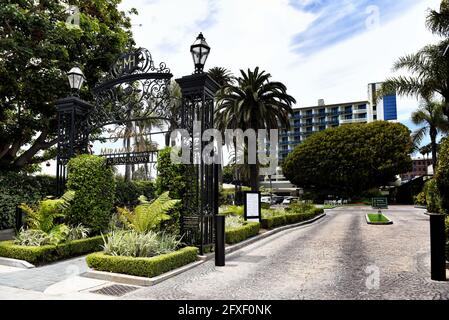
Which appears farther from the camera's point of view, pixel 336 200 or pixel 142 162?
pixel 336 200

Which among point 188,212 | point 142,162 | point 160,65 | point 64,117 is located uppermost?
point 160,65

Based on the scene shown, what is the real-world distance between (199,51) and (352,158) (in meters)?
40.0

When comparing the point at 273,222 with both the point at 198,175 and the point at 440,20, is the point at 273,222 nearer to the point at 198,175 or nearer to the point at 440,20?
the point at 198,175

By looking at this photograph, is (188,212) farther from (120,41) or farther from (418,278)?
(120,41)

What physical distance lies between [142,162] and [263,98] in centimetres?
1355

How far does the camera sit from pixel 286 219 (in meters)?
18.1

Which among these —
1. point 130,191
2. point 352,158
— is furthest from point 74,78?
point 352,158

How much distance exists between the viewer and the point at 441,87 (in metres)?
19.5

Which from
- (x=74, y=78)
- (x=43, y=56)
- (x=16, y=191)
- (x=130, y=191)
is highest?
(x=43, y=56)

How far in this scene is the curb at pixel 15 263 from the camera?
7.89 metres

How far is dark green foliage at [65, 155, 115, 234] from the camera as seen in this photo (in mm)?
10094

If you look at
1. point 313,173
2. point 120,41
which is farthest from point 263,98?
point 313,173

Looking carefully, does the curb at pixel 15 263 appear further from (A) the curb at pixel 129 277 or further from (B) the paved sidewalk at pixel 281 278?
(A) the curb at pixel 129 277

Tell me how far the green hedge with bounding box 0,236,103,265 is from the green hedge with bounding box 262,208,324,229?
329 inches
